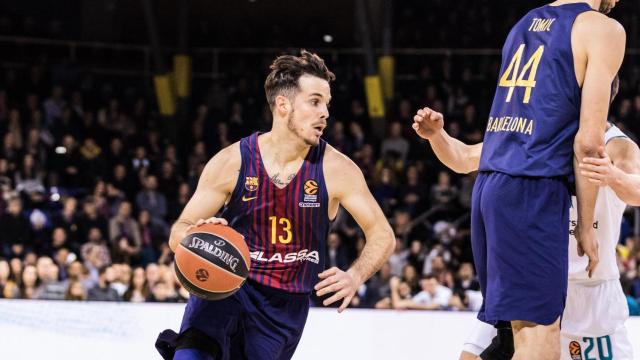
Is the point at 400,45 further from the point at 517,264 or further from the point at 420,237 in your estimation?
the point at 517,264

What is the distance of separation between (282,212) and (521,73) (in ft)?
4.64

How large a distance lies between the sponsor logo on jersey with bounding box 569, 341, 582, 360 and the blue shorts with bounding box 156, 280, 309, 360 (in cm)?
131

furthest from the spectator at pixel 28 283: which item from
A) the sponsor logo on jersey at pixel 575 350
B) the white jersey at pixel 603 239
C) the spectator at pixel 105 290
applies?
the white jersey at pixel 603 239

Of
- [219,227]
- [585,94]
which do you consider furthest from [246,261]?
[585,94]

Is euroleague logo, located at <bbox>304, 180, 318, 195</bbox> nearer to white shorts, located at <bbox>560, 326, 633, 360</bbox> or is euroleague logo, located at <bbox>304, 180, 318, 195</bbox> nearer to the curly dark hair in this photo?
the curly dark hair

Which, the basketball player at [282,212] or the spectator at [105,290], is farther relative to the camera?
the spectator at [105,290]

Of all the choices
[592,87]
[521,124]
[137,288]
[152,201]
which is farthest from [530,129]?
[152,201]

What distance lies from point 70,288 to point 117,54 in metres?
10.2

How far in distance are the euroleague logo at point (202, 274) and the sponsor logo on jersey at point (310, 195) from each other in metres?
0.67

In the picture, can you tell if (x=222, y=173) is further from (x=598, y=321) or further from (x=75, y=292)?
(x=75, y=292)

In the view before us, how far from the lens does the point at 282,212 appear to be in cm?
466

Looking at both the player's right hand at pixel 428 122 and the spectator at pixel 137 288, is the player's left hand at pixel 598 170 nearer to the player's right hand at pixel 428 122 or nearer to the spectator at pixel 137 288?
the player's right hand at pixel 428 122

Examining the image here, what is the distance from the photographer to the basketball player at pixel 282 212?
4625mm

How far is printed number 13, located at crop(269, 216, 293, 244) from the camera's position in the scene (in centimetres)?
465
